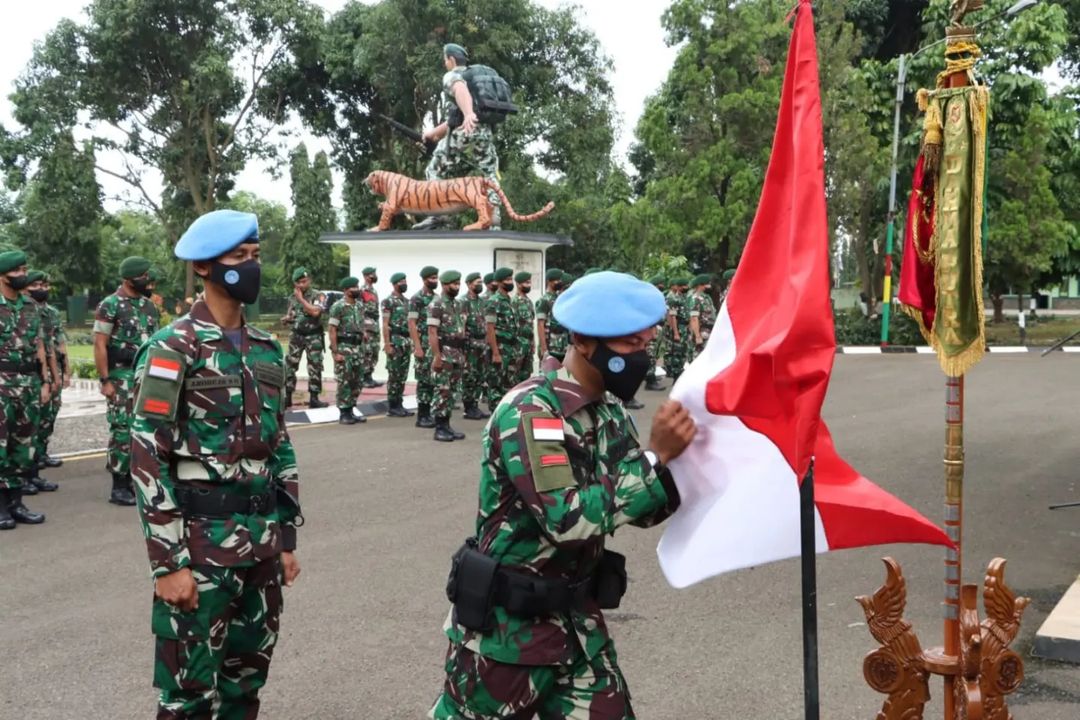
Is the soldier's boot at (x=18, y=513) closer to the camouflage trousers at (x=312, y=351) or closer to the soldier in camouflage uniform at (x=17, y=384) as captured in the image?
the soldier in camouflage uniform at (x=17, y=384)

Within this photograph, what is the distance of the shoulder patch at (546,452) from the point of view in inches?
93.3

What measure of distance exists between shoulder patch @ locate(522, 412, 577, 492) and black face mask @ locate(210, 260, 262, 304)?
1.27m

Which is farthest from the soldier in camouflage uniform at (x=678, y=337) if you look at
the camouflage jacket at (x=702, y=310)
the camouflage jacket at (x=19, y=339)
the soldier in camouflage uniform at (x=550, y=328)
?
the camouflage jacket at (x=19, y=339)

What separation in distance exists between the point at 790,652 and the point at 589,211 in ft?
82.7

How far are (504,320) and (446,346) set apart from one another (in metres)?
1.48

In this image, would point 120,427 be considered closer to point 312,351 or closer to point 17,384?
point 17,384

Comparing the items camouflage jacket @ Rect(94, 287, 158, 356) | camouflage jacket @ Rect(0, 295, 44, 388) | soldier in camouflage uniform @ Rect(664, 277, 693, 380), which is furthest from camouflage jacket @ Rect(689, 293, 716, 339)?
camouflage jacket @ Rect(0, 295, 44, 388)

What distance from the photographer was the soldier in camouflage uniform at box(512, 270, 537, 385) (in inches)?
510

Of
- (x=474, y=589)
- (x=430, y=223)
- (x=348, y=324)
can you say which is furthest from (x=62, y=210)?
(x=474, y=589)

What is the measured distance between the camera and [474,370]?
12.6 m

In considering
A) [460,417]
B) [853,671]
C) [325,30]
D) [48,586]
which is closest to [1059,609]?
[853,671]

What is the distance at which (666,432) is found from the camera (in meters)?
2.45

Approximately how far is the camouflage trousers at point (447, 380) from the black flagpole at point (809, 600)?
8.50 metres

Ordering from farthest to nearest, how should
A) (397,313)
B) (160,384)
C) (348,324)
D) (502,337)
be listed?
(502,337)
(397,313)
(348,324)
(160,384)
